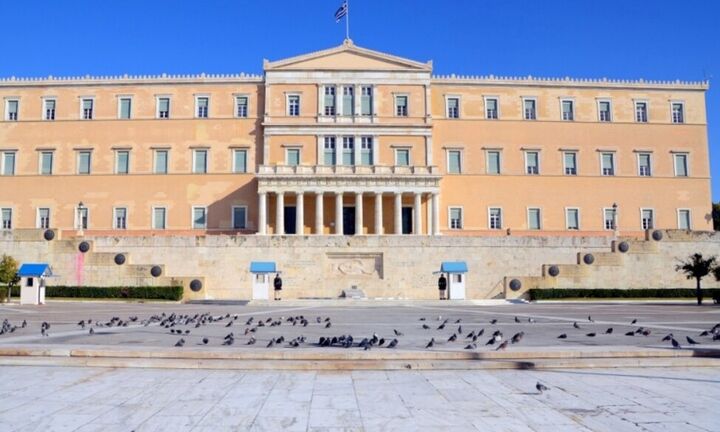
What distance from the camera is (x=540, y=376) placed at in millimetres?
9477

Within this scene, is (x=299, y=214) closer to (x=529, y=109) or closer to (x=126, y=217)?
(x=126, y=217)

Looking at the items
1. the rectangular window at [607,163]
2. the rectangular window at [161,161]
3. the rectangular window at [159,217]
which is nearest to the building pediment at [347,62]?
the rectangular window at [161,161]

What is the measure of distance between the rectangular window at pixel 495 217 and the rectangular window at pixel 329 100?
15.5 metres

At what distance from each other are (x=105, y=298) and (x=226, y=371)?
26.5 metres

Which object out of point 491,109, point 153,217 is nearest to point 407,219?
point 491,109

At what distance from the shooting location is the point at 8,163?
51312mm

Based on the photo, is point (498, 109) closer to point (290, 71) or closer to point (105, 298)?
point (290, 71)

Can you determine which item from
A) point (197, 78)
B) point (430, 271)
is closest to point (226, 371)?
point (430, 271)

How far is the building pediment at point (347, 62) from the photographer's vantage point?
50.6 meters

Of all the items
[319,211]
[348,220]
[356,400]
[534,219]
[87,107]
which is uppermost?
[87,107]

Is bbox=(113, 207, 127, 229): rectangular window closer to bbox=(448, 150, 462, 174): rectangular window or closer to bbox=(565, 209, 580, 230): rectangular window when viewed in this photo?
bbox=(448, 150, 462, 174): rectangular window

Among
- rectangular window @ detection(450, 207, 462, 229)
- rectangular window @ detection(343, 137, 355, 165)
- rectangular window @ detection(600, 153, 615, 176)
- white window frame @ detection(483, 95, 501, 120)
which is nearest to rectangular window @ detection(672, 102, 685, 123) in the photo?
rectangular window @ detection(600, 153, 615, 176)

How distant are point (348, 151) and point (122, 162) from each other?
18919mm

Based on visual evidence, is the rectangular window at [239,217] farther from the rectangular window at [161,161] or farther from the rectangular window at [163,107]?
the rectangular window at [163,107]
